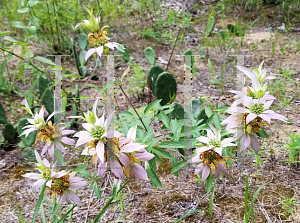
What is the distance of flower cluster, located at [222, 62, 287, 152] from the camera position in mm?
704

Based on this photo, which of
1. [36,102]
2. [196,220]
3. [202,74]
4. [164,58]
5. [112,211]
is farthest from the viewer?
[164,58]

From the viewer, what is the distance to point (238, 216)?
108 cm

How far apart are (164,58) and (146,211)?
1.73 m

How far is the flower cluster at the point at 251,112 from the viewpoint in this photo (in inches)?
27.7

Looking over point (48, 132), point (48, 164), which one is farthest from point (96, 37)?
point (48, 164)

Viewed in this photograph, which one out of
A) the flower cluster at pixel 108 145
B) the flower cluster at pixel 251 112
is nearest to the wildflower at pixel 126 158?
the flower cluster at pixel 108 145

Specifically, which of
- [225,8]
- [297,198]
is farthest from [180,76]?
[225,8]

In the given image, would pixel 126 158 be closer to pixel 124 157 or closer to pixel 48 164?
pixel 124 157

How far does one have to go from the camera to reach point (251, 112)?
28.3 inches

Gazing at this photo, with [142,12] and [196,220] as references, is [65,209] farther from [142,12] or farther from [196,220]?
[142,12]

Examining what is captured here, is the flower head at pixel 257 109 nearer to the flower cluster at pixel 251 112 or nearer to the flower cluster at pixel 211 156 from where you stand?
the flower cluster at pixel 251 112

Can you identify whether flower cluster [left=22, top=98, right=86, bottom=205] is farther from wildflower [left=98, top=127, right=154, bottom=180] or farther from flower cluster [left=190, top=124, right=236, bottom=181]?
flower cluster [left=190, top=124, right=236, bottom=181]

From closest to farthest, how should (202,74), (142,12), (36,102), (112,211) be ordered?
(112,211), (36,102), (202,74), (142,12)

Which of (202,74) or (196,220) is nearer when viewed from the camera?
(196,220)
